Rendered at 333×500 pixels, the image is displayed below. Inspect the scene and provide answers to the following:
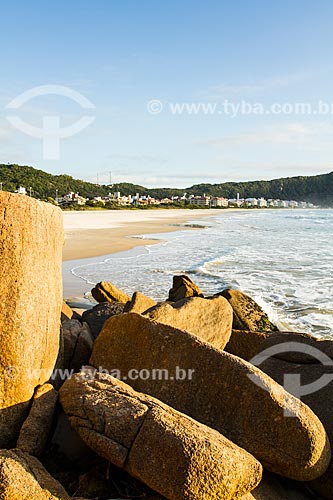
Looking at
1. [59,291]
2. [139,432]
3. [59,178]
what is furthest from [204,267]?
[59,178]

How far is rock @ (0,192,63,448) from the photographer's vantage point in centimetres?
334

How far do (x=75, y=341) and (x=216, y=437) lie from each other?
205 cm

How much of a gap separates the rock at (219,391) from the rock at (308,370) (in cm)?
46

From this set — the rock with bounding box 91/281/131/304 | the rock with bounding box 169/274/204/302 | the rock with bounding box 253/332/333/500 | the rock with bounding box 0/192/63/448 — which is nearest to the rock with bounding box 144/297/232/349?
the rock with bounding box 253/332/333/500

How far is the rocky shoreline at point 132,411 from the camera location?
272cm

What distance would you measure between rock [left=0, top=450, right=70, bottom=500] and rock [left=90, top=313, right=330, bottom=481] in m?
1.03

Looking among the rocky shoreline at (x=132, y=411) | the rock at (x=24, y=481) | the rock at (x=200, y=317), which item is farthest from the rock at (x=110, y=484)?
the rock at (x=200, y=317)

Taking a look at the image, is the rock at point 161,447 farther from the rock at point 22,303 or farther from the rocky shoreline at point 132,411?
the rock at point 22,303

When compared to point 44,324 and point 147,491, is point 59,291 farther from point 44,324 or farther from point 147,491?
point 147,491

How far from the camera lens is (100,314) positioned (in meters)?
5.94

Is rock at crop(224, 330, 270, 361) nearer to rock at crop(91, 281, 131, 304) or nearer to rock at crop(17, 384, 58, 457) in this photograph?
rock at crop(17, 384, 58, 457)

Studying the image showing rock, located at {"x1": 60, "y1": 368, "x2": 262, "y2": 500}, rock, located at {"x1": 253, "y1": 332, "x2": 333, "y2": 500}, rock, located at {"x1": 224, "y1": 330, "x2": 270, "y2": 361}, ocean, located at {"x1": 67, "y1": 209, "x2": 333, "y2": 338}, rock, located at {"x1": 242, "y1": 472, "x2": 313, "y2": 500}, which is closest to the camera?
rock, located at {"x1": 60, "y1": 368, "x2": 262, "y2": 500}

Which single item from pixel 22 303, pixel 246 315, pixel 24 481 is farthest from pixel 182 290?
pixel 24 481

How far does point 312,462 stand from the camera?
3.13 meters
